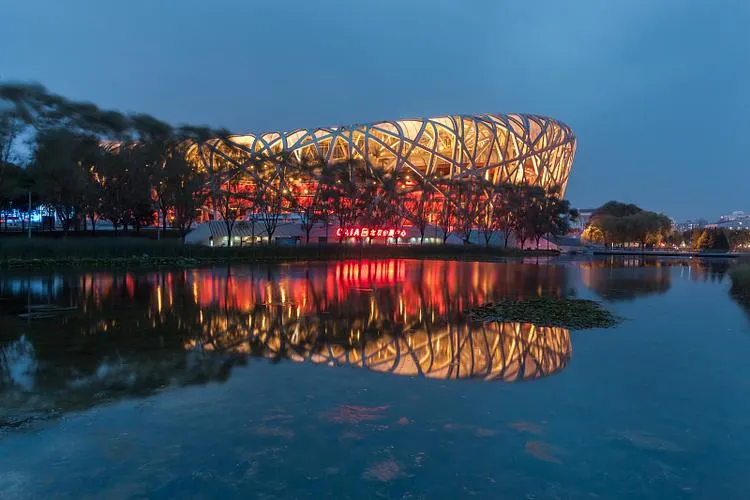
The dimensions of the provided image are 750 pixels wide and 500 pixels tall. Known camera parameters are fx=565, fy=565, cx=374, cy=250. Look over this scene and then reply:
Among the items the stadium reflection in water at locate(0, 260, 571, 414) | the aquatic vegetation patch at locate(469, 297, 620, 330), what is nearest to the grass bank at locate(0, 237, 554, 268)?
the stadium reflection in water at locate(0, 260, 571, 414)

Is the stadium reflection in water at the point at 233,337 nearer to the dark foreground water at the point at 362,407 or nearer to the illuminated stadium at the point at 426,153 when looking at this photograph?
the dark foreground water at the point at 362,407

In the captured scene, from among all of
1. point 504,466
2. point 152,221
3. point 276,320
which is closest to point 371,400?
point 504,466

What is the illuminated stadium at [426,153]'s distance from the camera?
2408 inches

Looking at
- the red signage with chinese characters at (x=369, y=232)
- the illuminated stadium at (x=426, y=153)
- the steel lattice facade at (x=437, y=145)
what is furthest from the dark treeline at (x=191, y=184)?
the steel lattice facade at (x=437, y=145)

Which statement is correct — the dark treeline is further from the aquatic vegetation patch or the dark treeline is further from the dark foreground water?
the aquatic vegetation patch

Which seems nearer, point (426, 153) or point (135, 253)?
point (135, 253)

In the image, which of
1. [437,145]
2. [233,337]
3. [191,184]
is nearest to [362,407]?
[233,337]

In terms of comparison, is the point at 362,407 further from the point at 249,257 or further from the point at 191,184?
the point at 191,184

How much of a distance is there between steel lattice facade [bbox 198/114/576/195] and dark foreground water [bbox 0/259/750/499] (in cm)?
6294

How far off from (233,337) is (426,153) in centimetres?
6988

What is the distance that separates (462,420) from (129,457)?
341cm

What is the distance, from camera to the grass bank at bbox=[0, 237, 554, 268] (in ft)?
100

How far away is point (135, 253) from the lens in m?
34.7

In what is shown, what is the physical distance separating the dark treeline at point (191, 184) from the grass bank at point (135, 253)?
17.0ft
